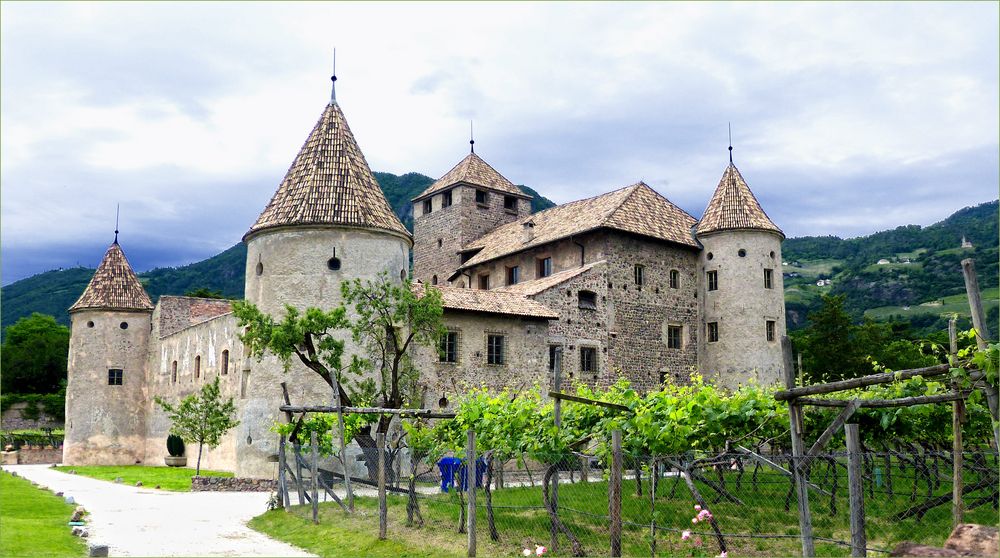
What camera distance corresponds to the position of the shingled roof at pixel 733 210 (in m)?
36.1

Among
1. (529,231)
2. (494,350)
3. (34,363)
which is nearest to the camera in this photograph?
(494,350)

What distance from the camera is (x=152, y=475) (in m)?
33.7

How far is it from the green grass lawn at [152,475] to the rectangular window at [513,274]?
14049 mm

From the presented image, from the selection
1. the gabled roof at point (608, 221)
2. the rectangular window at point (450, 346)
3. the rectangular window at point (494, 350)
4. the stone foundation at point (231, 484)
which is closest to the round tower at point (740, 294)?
the gabled roof at point (608, 221)

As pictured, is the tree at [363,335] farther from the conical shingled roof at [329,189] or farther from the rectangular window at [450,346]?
the rectangular window at [450,346]

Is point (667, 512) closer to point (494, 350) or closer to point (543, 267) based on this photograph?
point (494, 350)

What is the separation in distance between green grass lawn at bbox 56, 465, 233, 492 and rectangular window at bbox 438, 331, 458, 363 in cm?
819

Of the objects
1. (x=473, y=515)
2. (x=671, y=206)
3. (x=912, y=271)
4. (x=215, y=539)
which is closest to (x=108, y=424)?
(x=671, y=206)

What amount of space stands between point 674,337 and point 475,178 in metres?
14.1

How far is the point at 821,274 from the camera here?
98.3 m

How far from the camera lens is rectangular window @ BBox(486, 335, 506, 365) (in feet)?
102

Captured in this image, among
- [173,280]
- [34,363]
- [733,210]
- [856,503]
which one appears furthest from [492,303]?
[173,280]

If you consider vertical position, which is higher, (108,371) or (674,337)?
(674,337)

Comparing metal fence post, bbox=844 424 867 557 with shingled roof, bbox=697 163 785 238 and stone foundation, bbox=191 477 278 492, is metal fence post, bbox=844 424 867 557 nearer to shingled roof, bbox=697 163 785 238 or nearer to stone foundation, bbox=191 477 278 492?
stone foundation, bbox=191 477 278 492
